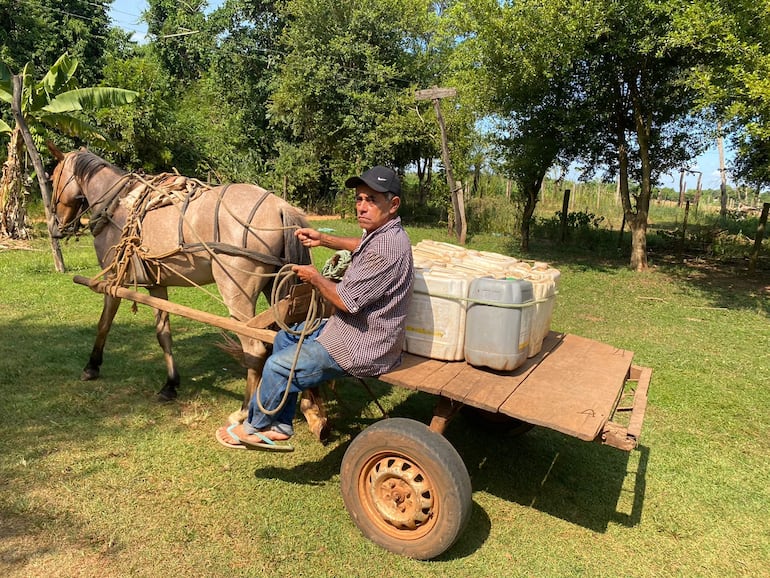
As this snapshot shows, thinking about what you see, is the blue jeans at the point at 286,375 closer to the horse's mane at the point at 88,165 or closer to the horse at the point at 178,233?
the horse at the point at 178,233

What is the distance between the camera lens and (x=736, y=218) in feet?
59.7

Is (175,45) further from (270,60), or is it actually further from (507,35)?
(507,35)

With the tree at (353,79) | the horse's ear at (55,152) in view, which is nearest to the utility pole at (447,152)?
the tree at (353,79)

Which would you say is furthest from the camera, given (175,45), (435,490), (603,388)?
(175,45)

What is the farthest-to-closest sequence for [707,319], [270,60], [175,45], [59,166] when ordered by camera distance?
[175,45], [270,60], [707,319], [59,166]

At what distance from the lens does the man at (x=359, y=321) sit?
9.05 ft

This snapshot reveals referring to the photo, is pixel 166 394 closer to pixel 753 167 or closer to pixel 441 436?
pixel 441 436

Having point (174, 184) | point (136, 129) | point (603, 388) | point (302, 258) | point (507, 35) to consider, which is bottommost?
point (603, 388)

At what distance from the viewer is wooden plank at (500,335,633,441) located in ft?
8.11

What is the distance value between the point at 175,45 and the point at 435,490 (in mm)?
33095

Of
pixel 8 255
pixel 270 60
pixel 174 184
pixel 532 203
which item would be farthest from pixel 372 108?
pixel 174 184

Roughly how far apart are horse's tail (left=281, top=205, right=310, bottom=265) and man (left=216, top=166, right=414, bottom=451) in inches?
40.6

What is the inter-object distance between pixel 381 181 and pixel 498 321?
100cm

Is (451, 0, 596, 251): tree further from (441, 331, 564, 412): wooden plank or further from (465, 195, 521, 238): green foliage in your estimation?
(441, 331, 564, 412): wooden plank
